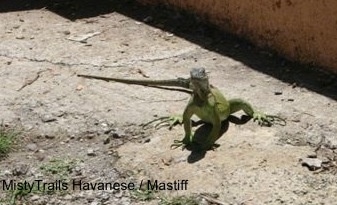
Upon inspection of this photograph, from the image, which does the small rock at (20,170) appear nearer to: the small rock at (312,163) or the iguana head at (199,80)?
the iguana head at (199,80)

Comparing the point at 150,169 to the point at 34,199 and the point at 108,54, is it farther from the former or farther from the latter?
the point at 108,54

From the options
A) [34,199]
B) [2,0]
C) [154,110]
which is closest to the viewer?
[34,199]

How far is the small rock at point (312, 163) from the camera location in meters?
4.37

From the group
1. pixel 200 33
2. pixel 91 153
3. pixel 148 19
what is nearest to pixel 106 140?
pixel 91 153

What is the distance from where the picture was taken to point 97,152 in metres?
4.81

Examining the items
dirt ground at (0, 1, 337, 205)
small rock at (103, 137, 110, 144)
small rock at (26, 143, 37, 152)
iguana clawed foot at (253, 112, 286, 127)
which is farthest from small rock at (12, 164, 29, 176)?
iguana clawed foot at (253, 112, 286, 127)

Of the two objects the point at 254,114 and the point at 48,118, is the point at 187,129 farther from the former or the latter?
the point at 48,118

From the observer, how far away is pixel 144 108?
5.36m

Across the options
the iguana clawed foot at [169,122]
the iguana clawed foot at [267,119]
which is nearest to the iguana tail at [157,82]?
the iguana clawed foot at [169,122]

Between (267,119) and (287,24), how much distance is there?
53.4 inches

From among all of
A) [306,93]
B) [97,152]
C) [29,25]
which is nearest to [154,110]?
[97,152]

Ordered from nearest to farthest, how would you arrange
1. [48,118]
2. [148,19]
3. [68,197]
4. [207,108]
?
[68,197]
[207,108]
[48,118]
[148,19]

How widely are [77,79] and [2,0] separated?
2.64 metres

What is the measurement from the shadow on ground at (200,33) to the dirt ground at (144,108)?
0.05 feet
